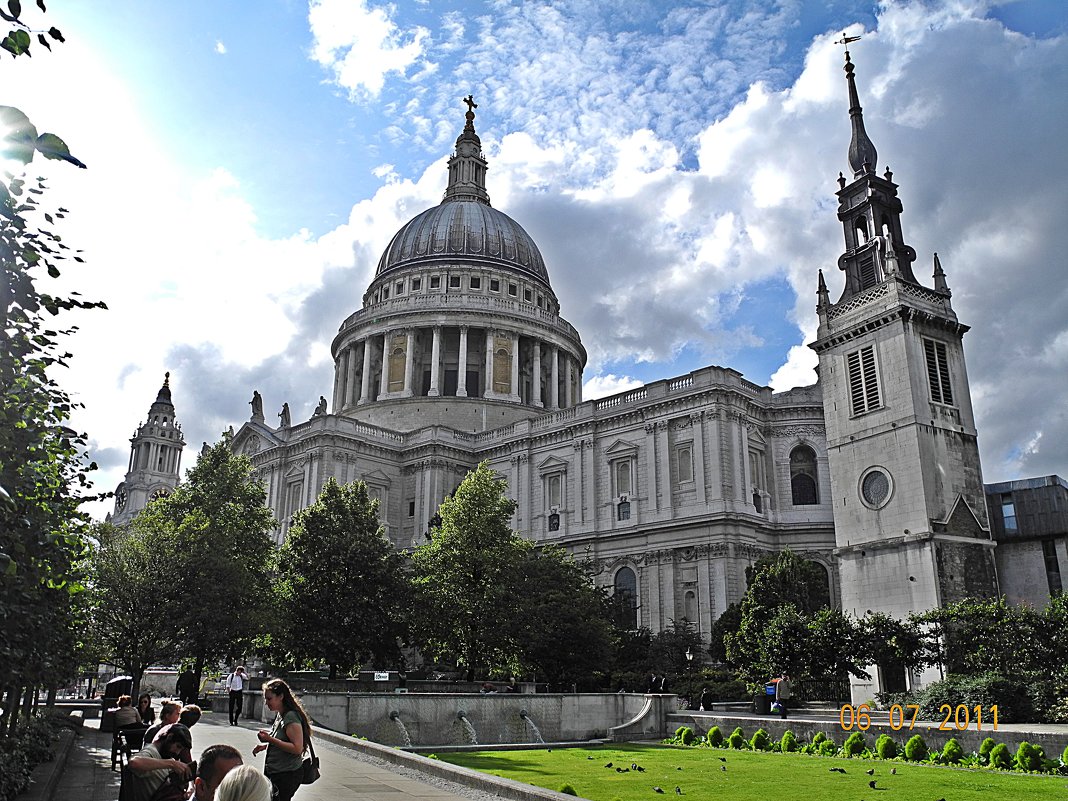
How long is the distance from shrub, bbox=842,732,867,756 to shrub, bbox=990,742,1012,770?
3.28 metres

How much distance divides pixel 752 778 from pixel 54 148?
1713 cm

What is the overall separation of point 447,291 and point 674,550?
134 ft

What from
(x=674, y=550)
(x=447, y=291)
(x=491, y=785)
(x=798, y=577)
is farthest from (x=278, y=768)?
(x=447, y=291)

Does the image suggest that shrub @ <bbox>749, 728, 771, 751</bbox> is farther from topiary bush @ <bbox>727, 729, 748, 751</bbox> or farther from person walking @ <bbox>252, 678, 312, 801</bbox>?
person walking @ <bbox>252, 678, 312, 801</bbox>

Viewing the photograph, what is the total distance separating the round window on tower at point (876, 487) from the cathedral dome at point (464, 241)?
58.7 m

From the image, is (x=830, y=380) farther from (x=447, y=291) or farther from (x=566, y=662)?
(x=447, y=291)

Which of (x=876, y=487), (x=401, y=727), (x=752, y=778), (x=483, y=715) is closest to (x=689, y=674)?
(x=876, y=487)

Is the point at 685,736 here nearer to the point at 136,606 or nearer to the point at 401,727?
the point at 401,727

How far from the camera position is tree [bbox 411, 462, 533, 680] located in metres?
39.0

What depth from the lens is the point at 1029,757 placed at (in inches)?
742

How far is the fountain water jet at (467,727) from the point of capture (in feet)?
88.7

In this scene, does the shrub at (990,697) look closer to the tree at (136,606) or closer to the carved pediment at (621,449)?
the tree at (136,606)
